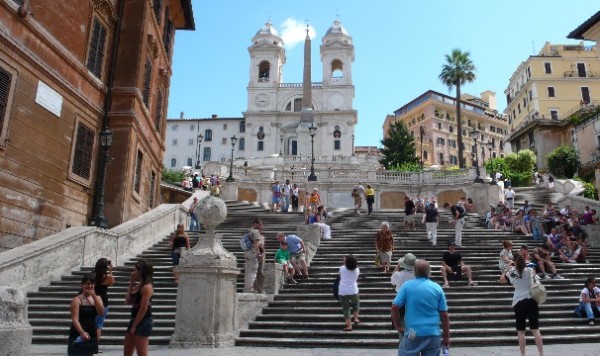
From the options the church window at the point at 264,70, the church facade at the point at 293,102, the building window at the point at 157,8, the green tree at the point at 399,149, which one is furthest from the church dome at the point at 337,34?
the building window at the point at 157,8

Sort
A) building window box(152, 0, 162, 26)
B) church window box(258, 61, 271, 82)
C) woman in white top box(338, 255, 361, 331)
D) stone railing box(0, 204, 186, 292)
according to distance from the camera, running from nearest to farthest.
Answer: woman in white top box(338, 255, 361, 331), stone railing box(0, 204, 186, 292), building window box(152, 0, 162, 26), church window box(258, 61, 271, 82)

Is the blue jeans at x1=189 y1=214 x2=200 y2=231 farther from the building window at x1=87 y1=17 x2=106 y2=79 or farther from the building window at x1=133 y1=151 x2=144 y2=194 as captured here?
the building window at x1=87 y1=17 x2=106 y2=79

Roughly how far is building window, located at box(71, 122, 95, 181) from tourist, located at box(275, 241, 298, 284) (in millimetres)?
8050

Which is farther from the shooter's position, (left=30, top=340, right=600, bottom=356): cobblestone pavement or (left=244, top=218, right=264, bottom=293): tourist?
(left=244, top=218, right=264, bottom=293): tourist

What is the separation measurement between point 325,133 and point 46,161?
3068 inches

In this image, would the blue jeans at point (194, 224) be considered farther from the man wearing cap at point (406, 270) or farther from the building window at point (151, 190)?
the man wearing cap at point (406, 270)

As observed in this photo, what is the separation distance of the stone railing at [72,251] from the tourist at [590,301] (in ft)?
40.9

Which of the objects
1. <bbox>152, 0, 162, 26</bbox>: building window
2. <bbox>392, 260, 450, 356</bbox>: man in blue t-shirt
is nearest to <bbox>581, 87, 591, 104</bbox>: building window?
<bbox>152, 0, 162, 26</bbox>: building window

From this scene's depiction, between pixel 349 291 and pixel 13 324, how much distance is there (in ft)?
22.3

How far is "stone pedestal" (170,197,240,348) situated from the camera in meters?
8.85

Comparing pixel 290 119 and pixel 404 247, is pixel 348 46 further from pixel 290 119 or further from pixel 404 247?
pixel 404 247

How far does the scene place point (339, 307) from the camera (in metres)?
11.8

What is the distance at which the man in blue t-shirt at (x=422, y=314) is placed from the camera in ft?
17.3

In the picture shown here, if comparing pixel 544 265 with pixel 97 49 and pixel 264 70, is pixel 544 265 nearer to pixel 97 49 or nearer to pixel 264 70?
pixel 97 49
